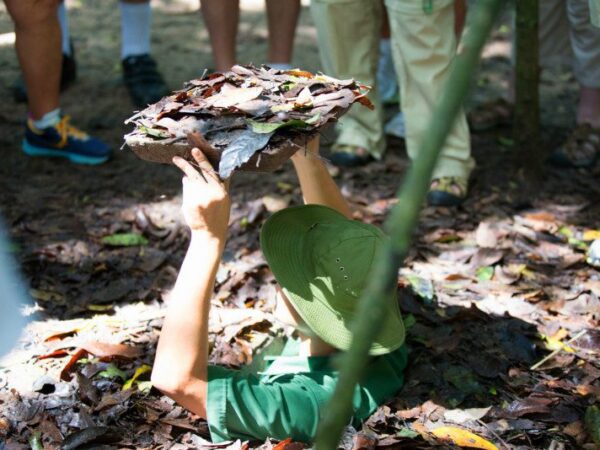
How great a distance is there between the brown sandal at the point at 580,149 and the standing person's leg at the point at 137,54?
2.39m

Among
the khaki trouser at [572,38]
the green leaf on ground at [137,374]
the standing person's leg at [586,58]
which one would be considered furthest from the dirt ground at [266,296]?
the khaki trouser at [572,38]

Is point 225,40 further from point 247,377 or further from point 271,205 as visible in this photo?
point 247,377

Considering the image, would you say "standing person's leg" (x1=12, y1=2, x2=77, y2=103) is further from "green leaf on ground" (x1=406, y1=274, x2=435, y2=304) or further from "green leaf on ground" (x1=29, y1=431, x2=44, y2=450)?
"green leaf on ground" (x1=29, y1=431, x2=44, y2=450)

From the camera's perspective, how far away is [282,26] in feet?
14.4

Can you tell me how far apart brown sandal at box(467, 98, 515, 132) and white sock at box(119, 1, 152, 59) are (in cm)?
213

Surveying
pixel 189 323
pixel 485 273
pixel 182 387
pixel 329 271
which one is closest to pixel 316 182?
pixel 329 271

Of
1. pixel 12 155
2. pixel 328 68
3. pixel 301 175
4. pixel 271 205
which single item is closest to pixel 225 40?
pixel 328 68

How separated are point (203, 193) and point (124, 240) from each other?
1.69 meters

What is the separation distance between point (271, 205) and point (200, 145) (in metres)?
1.82

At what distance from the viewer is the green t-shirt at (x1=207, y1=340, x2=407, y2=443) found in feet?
7.90

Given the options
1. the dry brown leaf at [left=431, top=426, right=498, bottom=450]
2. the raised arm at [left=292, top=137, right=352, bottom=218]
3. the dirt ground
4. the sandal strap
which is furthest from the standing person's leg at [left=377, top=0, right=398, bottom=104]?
the dry brown leaf at [left=431, top=426, right=498, bottom=450]

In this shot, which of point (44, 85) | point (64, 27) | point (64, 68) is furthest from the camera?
point (64, 68)

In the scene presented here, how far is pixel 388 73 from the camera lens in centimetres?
538

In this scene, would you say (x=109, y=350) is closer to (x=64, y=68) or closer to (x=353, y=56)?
(x=353, y=56)
